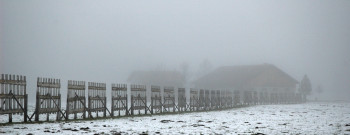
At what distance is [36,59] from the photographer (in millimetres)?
194000

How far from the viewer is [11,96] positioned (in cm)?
1664

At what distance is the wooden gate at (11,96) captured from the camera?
1628 cm

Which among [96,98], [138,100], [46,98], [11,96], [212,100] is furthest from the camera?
[212,100]

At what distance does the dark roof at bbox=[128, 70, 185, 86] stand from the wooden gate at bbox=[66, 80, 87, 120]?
211 feet

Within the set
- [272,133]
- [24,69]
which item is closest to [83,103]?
[272,133]

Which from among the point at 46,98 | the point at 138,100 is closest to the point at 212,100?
the point at 138,100

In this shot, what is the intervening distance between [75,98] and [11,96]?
3994mm

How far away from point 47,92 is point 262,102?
154ft

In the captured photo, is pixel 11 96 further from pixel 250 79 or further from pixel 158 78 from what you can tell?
pixel 158 78

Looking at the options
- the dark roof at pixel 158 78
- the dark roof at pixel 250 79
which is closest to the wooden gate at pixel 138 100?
the dark roof at pixel 250 79

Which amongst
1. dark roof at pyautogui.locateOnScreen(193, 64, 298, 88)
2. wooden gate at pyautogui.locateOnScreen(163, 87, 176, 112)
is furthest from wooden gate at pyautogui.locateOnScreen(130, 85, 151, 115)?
dark roof at pyautogui.locateOnScreen(193, 64, 298, 88)

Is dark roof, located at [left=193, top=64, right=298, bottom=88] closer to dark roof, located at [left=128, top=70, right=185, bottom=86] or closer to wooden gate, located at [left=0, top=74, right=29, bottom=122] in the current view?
dark roof, located at [left=128, top=70, right=185, bottom=86]

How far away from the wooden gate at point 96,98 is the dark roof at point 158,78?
62.4 metres

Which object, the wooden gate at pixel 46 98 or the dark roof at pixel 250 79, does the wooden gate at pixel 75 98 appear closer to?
the wooden gate at pixel 46 98
